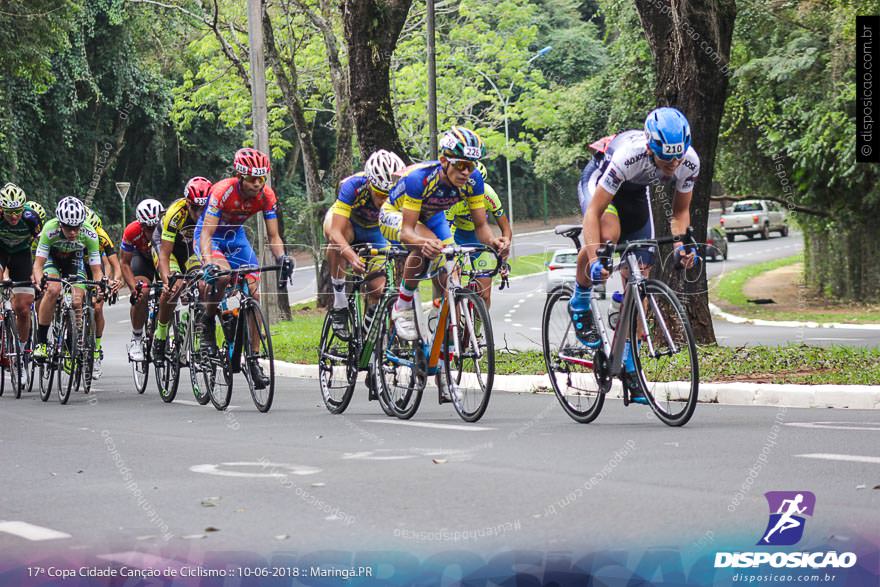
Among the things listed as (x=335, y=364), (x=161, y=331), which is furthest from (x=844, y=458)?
(x=161, y=331)

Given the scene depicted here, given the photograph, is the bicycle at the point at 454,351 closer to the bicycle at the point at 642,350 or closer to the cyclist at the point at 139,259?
the bicycle at the point at 642,350

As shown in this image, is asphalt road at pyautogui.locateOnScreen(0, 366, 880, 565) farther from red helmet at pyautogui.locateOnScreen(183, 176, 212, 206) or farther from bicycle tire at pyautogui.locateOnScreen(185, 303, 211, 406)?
red helmet at pyautogui.locateOnScreen(183, 176, 212, 206)

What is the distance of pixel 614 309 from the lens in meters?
9.06

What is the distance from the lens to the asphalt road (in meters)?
5.56

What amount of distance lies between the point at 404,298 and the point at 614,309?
5.36ft

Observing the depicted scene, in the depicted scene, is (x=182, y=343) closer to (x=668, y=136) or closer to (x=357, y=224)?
(x=357, y=224)

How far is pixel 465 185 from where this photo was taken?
9.95 metres

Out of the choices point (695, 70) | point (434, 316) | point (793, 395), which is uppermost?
point (695, 70)

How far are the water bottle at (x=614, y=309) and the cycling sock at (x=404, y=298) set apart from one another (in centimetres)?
153

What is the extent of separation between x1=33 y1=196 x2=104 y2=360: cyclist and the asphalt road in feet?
11.8

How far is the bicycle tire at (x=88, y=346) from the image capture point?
13.8 metres

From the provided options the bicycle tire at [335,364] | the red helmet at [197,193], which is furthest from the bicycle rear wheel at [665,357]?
the red helmet at [197,193]

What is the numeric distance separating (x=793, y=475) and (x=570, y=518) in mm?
1447

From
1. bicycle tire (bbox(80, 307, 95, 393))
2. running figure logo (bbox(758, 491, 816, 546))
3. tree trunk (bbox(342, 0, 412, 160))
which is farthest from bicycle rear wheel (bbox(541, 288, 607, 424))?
tree trunk (bbox(342, 0, 412, 160))
